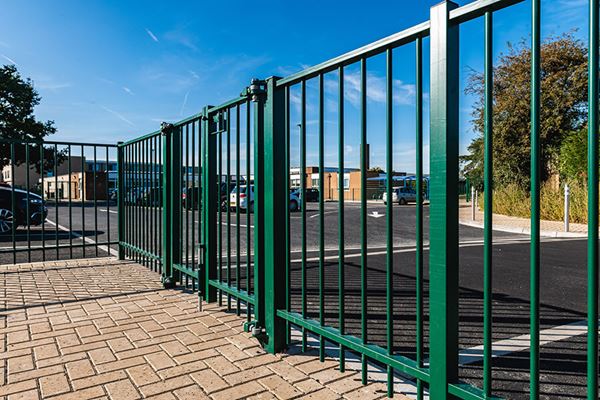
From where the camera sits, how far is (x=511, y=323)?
141 inches

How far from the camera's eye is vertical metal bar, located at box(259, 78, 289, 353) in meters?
2.95

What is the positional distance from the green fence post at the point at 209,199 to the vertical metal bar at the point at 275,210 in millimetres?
1181

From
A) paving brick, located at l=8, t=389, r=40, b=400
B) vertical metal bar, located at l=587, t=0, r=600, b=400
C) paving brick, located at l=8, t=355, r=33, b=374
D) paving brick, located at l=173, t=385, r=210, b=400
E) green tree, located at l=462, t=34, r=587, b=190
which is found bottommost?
paving brick, located at l=173, t=385, r=210, b=400

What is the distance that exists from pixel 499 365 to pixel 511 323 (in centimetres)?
103

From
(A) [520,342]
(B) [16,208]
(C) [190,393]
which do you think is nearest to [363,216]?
(C) [190,393]

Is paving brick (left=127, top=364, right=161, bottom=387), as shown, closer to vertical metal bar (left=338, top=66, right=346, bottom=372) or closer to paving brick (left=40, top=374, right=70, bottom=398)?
paving brick (left=40, top=374, right=70, bottom=398)

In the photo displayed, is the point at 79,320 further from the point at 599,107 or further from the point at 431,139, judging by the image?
the point at 599,107

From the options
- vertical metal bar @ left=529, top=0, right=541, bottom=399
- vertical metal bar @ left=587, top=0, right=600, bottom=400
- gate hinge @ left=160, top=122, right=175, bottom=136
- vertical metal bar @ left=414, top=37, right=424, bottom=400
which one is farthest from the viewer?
gate hinge @ left=160, top=122, right=175, bottom=136

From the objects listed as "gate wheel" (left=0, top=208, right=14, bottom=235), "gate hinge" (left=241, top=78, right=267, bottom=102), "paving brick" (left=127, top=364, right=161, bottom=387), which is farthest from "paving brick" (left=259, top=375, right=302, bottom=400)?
"gate wheel" (left=0, top=208, right=14, bottom=235)

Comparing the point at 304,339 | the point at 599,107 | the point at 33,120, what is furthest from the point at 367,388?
the point at 33,120

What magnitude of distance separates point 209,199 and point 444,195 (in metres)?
2.69

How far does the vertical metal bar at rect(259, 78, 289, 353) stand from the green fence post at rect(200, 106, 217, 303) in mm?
1181

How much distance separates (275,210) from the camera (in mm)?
2955

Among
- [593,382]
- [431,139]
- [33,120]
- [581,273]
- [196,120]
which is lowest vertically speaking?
[581,273]
